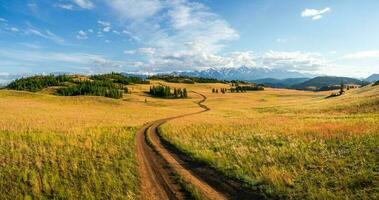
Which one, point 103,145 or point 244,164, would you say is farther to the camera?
point 103,145

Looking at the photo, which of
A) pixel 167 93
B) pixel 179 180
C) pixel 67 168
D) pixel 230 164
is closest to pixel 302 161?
pixel 230 164

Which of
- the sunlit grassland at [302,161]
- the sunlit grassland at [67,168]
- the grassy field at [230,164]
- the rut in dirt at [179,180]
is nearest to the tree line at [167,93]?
the sunlit grassland at [67,168]

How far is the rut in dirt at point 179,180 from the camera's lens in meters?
12.3

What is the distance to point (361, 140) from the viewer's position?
59.3 feet

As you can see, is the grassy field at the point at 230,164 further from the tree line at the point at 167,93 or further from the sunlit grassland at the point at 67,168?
the tree line at the point at 167,93

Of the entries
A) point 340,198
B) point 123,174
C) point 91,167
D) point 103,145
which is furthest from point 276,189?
point 103,145

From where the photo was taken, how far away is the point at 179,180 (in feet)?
46.5

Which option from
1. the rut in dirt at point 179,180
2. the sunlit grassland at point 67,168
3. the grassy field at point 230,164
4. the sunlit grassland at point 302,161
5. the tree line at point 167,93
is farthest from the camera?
the tree line at point 167,93

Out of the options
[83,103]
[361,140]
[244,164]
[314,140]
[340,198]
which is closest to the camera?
[340,198]

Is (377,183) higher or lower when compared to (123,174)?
higher

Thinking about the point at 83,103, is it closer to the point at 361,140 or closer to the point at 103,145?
the point at 103,145

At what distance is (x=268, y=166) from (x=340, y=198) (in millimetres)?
4953

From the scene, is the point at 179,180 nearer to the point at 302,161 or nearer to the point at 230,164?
the point at 230,164

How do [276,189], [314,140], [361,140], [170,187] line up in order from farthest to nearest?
[314,140], [361,140], [170,187], [276,189]
